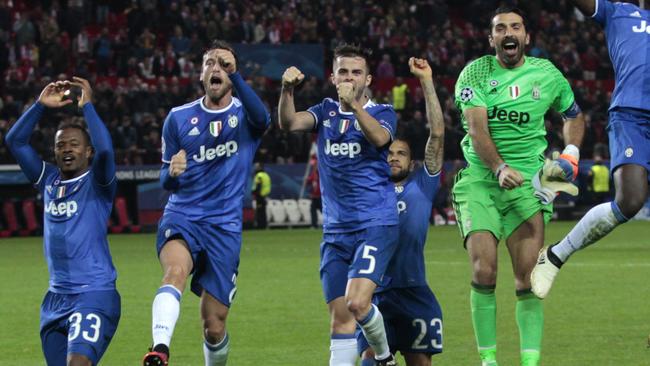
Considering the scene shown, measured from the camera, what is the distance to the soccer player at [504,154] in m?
9.28

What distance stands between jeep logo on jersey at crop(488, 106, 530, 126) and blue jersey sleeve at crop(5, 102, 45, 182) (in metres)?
3.15

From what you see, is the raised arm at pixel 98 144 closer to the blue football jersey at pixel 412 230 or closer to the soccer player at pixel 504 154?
the blue football jersey at pixel 412 230

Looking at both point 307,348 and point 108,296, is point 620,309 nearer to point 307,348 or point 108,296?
point 307,348

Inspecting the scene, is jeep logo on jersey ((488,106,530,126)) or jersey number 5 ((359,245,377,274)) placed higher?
jeep logo on jersey ((488,106,530,126))

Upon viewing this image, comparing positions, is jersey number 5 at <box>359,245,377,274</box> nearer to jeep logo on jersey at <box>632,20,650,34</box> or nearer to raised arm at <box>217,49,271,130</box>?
raised arm at <box>217,49,271,130</box>

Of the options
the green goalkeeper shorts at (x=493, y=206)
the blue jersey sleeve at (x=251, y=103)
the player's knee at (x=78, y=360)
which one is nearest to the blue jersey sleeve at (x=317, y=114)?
the blue jersey sleeve at (x=251, y=103)

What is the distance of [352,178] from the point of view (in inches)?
355

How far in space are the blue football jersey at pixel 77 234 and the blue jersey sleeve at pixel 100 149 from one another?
8cm

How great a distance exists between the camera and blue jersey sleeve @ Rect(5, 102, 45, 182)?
8.72 meters

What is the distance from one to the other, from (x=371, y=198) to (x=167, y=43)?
26.4 meters

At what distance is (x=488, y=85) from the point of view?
31.2 feet

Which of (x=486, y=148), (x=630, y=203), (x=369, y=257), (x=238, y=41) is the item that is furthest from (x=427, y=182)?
(x=238, y=41)

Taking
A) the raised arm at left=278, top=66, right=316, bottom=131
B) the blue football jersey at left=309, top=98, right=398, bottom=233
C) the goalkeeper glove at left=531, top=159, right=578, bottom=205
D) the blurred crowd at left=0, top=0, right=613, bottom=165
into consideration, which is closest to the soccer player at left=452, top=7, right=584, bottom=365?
the goalkeeper glove at left=531, top=159, right=578, bottom=205

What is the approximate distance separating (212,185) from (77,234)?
3.74 feet
